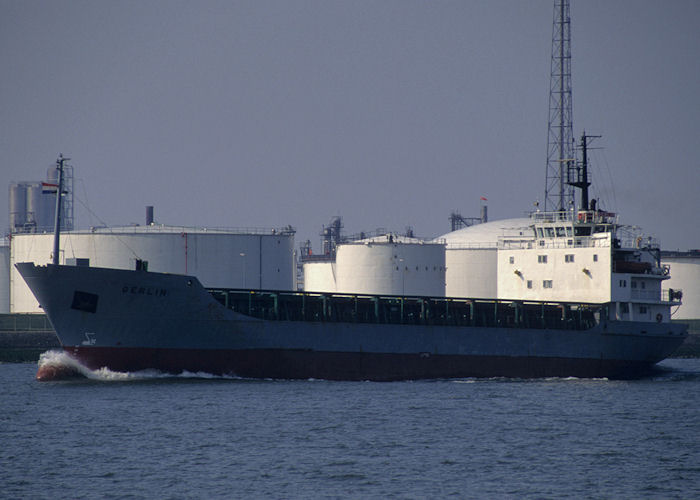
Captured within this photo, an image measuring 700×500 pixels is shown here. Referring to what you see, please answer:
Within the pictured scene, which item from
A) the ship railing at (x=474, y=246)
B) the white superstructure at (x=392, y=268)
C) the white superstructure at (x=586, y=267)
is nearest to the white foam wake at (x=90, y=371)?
the white superstructure at (x=586, y=267)

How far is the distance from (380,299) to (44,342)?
30523mm

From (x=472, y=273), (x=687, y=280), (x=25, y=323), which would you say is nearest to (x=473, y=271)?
(x=472, y=273)

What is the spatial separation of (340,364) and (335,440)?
15.6 metres

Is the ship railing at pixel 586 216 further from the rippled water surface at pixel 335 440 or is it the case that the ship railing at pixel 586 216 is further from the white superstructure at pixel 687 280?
the white superstructure at pixel 687 280

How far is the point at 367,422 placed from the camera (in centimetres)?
3619

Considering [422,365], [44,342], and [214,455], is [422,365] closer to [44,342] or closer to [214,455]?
[214,455]

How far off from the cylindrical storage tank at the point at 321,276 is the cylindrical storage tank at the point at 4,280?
27.5 m

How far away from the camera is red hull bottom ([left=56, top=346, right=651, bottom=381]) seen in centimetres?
4434

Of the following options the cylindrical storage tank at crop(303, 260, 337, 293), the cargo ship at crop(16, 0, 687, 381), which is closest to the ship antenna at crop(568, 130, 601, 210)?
the cargo ship at crop(16, 0, 687, 381)

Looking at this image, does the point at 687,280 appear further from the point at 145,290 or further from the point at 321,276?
the point at 145,290

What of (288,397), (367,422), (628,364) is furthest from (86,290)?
(628,364)

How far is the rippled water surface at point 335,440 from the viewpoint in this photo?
27125 millimetres

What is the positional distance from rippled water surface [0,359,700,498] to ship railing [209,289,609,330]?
3629 millimetres

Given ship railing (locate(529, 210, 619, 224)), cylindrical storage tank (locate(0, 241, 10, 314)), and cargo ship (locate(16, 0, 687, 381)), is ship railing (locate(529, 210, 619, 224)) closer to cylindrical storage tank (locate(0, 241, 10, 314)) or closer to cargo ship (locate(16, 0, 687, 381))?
cargo ship (locate(16, 0, 687, 381))
